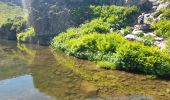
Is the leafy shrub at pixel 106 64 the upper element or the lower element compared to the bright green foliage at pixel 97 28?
lower

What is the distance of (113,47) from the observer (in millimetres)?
60250

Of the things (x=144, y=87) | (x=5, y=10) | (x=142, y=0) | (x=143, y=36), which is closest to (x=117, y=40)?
A: (x=143, y=36)

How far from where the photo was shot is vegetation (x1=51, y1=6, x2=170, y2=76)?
167ft

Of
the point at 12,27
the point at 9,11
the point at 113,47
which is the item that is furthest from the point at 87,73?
the point at 9,11

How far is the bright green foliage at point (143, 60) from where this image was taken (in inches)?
1943

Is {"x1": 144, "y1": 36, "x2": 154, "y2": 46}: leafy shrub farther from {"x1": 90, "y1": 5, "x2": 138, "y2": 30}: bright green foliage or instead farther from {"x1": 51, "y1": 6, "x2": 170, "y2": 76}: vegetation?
{"x1": 90, "y1": 5, "x2": 138, "y2": 30}: bright green foliage

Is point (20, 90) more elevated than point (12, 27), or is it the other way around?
point (12, 27)

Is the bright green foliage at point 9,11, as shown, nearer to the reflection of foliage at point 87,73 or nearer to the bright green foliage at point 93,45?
the bright green foliage at point 93,45

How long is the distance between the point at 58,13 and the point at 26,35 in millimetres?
13876

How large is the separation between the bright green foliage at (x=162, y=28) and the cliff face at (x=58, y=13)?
2378cm

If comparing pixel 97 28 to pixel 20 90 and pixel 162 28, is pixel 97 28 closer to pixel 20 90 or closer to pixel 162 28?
pixel 162 28

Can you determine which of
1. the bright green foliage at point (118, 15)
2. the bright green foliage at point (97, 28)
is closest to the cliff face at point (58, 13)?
the bright green foliage at point (118, 15)

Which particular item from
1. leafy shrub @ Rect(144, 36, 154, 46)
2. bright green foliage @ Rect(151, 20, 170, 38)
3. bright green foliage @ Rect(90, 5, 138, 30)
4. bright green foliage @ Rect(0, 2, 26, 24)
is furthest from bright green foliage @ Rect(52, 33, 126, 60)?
bright green foliage @ Rect(0, 2, 26, 24)

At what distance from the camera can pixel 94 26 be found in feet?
265
